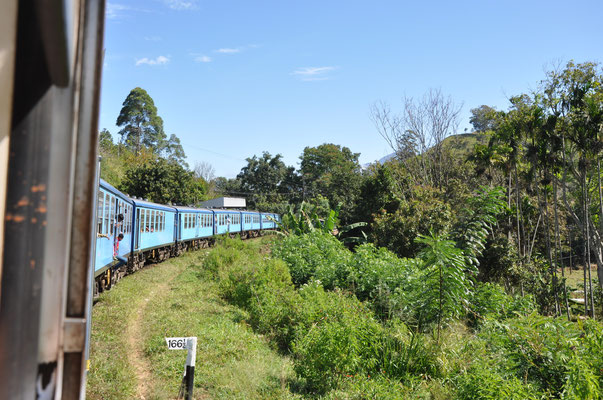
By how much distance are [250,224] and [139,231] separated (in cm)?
2133

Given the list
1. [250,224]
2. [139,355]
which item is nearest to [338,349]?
[139,355]

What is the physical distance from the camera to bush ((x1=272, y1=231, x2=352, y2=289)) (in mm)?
11564

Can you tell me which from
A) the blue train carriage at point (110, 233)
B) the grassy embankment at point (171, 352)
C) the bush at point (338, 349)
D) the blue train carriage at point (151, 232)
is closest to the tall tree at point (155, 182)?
the blue train carriage at point (151, 232)

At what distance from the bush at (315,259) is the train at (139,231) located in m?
1.44

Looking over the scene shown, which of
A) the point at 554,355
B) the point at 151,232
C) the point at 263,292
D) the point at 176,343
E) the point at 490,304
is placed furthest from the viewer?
the point at 151,232

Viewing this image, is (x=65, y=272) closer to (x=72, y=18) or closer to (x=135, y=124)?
(x=72, y=18)

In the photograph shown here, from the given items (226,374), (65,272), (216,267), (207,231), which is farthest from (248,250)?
(65,272)

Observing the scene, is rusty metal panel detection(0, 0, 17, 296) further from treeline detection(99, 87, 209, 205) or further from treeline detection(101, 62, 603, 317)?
treeline detection(99, 87, 209, 205)

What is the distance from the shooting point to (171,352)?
6879 millimetres

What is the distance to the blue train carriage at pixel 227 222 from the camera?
26.2 meters

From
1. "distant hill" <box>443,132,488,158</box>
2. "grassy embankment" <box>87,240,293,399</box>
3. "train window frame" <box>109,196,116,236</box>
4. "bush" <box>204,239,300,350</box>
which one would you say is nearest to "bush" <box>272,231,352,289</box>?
"bush" <box>204,239,300,350</box>

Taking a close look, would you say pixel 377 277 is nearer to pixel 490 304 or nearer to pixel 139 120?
pixel 490 304

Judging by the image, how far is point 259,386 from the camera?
5.95m

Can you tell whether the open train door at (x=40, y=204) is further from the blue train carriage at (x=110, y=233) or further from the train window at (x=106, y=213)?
the train window at (x=106, y=213)
